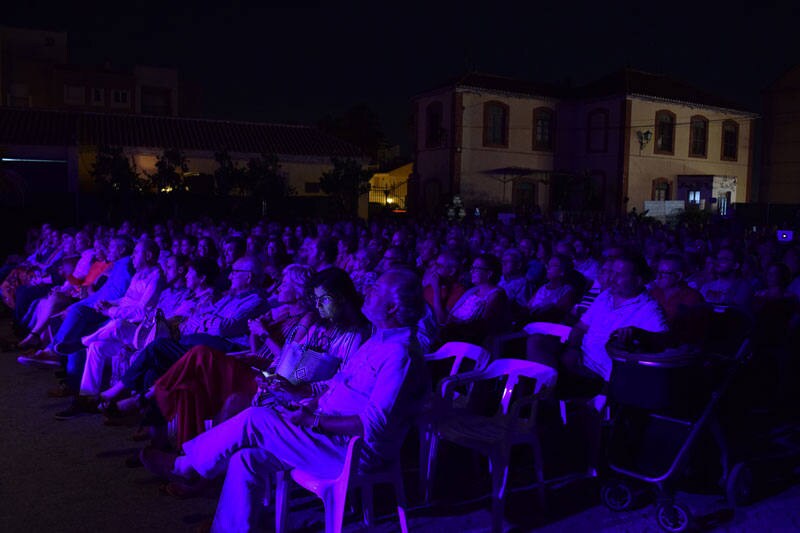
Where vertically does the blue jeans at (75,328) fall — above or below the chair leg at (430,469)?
above

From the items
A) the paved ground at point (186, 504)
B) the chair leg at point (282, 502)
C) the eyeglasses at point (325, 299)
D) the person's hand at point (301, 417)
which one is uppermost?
the eyeglasses at point (325, 299)

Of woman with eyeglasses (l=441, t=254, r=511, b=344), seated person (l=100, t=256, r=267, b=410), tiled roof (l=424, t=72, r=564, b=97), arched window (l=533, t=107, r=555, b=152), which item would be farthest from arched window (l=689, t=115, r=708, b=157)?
seated person (l=100, t=256, r=267, b=410)

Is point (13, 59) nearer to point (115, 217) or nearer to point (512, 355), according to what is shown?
point (115, 217)

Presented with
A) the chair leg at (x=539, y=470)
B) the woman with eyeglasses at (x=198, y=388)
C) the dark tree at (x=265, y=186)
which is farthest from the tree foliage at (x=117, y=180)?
the chair leg at (x=539, y=470)

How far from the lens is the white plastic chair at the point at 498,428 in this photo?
3.48 meters

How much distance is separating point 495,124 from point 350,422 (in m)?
27.6

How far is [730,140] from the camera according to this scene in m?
32.8

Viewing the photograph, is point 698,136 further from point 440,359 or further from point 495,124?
point 440,359

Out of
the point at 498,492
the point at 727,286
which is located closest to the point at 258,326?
the point at 498,492

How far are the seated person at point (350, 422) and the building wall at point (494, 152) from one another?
26.0 m

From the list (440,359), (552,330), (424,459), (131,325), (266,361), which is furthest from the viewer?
(131,325)

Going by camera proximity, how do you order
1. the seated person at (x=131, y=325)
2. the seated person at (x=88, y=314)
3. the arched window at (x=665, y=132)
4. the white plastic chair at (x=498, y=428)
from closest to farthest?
the white plastic chair at (x=498, y=428), the seated person at (x=131, y=325), the seated person at (x=88, y=314), the arched window at (x=665, y=132)

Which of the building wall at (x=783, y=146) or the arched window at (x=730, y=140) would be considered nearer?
the arched window at (x=730, y=140)

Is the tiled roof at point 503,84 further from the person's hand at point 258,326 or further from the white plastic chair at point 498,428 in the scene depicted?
the white plastic chair at point 498,428
